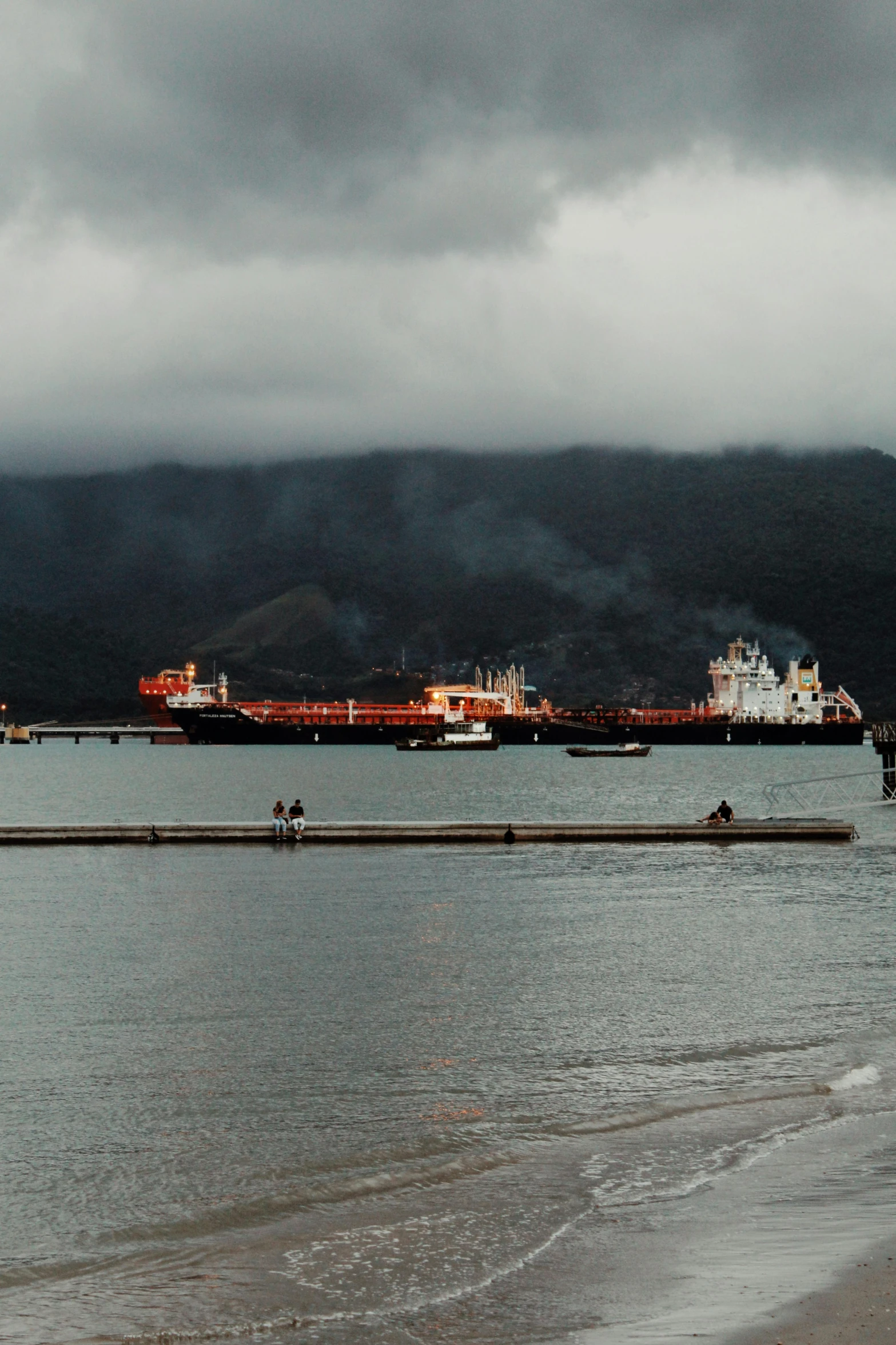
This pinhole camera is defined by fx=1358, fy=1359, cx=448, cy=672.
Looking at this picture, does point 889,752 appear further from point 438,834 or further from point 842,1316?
point 842,1316

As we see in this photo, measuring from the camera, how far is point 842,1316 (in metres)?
10.2

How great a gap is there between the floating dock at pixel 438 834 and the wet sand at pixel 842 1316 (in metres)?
44.5

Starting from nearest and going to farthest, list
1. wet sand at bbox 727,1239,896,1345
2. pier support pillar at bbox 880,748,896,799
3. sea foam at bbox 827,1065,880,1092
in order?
wet sand at bbox 727,1239,896,1345, sea foam at bbox 827,1065,880,1092, pier support pillar at bbox 880,748,896,799

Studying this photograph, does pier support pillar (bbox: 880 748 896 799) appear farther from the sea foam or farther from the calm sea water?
the sea foam

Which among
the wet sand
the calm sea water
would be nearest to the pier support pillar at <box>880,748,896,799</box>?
the calm sea water

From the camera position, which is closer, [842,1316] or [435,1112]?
[842,1316]

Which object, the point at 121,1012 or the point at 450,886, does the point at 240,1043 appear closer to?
the point at 121,1012

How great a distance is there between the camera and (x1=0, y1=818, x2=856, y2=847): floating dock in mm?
55250

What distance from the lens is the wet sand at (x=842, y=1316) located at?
9.82m

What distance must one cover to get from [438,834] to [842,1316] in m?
45.5

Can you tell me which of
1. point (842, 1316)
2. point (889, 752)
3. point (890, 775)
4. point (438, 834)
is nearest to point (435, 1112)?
point (842, 1316)

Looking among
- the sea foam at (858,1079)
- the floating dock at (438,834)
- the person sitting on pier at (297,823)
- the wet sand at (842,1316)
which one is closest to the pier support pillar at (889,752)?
the floating dock at (438,834)

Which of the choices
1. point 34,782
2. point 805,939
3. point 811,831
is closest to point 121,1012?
point 805,939

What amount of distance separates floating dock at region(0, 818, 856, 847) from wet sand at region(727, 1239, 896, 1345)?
4446cm
